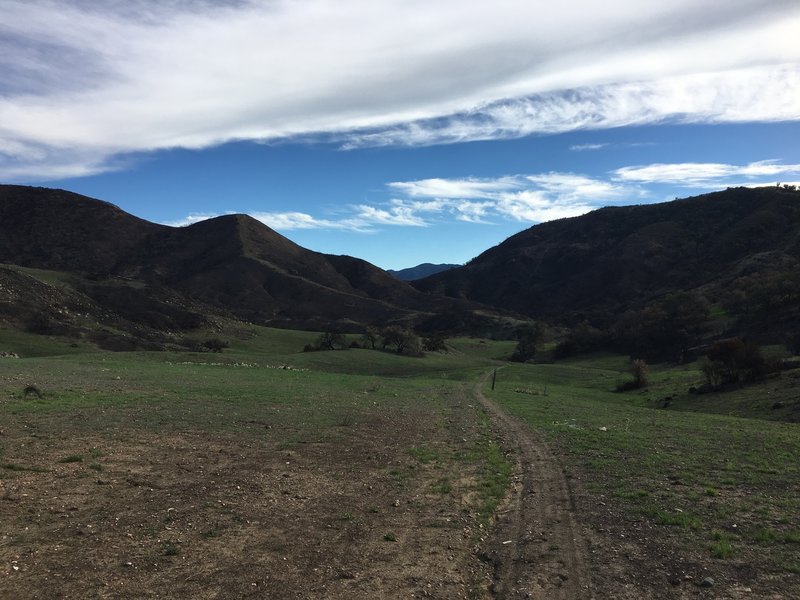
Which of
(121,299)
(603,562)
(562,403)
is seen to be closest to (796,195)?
(562,403)

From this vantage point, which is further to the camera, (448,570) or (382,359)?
(382,359)

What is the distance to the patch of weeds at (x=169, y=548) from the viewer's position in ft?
28.3

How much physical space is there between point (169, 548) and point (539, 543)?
656cm

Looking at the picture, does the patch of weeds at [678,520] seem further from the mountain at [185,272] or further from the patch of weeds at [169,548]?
the mountain at [185,272]

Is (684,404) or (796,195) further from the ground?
(796,195)

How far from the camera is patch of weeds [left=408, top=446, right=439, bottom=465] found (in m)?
16.5

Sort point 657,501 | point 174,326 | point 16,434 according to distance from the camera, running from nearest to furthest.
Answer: point 657,501, point 16,434, point 174,326

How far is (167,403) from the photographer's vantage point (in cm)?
2458

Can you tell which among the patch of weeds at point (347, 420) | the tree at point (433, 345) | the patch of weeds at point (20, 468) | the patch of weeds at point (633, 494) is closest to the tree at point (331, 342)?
the tree at point (433, 345)

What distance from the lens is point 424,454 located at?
1730 cm

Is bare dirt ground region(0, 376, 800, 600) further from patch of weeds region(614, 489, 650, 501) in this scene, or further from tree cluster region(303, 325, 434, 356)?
tree cluster region(303, 325, 434, 356)

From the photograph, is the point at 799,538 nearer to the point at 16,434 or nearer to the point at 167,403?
the point at 16,434

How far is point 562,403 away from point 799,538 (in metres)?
27.1

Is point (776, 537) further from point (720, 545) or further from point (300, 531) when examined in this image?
point (300, 531)
